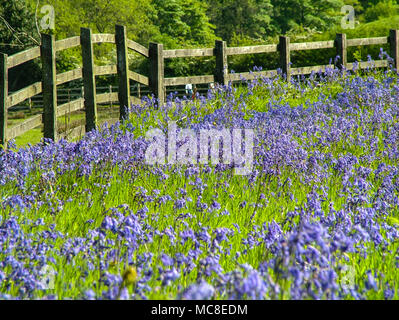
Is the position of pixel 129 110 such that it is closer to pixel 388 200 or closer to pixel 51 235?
pixel 388 200

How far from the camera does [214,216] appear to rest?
12.7ft

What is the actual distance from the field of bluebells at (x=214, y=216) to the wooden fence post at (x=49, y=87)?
1302 mm

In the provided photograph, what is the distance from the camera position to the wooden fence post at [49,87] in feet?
25.8

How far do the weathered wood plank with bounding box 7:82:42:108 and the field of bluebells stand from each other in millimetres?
1575

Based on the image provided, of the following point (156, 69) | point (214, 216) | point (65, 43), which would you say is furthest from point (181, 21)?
point (214, 216)

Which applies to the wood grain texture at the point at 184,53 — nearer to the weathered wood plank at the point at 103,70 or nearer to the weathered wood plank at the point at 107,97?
the weathered wood plank at the point at 103,70

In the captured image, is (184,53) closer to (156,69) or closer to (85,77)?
(156,69)

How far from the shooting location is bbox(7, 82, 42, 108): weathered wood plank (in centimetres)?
723

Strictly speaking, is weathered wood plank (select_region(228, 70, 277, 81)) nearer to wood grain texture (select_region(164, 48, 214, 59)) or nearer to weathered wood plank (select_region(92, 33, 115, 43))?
wood grain texture (select_region(164, 48, 214, 59))

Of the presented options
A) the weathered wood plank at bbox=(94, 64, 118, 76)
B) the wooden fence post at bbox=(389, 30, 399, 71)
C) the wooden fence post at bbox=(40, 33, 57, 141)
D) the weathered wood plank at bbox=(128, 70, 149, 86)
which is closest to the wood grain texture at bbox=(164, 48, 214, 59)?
the weathered wood plank at bbox=(128, 70, 149, 86)

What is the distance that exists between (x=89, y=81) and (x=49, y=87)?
80cm

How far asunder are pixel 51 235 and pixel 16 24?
36948mm
